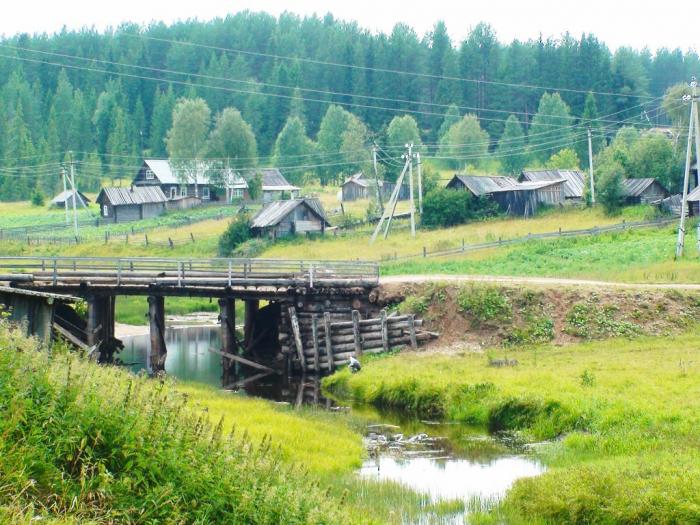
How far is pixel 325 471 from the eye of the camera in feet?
76.1

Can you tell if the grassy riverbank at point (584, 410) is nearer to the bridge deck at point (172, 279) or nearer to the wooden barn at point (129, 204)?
the bridge deck at point (172, 279)

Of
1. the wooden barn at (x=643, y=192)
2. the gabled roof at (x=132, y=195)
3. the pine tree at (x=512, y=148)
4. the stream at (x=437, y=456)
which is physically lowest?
the stream at (x=437, y=456)

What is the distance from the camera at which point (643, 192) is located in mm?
74875

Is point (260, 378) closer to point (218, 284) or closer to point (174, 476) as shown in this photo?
point (218, 284)

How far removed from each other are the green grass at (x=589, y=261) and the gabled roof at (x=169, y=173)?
5016 cm

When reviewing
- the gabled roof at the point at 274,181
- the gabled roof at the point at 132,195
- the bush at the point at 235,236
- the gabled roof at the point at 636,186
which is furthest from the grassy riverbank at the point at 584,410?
the gabled roof at the point at 274,181

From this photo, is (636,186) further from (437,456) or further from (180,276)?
(437,456)

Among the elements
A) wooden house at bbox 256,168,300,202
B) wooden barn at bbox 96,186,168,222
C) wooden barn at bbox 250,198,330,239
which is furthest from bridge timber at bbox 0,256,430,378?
wooden house at bbox 256,168,300,202

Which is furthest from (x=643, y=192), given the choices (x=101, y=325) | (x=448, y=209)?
(x=101, y=325)

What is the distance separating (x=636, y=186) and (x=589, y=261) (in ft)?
76.1

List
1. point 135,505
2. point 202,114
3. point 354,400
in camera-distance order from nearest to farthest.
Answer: point 135,505 < point 354,400 < point 202,114

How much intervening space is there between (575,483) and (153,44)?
179878mm

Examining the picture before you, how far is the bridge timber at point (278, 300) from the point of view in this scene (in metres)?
40.7

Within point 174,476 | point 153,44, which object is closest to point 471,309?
point 174,476
